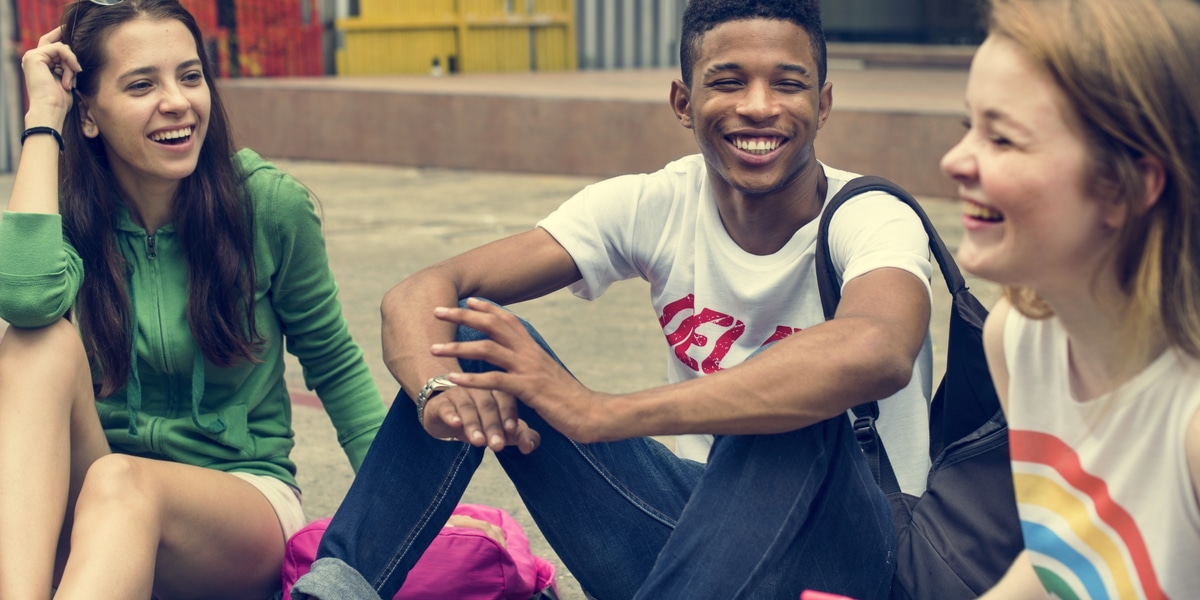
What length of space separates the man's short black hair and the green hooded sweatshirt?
2.66 ft

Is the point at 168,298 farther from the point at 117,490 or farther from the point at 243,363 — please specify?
the point at 117,490

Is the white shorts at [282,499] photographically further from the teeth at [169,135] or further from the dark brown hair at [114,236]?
the teeth at [169,135]

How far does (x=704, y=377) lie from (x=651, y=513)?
1.16 ft

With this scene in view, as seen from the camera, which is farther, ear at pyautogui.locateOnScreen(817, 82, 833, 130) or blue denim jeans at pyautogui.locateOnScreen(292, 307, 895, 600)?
ear at pyautogui.locateOnScreen(817, 82, 833, 130)

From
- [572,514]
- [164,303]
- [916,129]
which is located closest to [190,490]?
[164,303]

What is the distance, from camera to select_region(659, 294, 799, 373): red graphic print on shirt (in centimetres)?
250

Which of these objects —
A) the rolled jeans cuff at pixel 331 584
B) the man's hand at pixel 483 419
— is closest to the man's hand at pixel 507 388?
the man's hand at pixel 483 419

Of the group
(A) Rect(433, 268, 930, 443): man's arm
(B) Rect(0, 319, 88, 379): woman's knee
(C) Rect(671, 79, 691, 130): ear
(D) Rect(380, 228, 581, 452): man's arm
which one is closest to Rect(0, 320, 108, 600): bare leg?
(B) Rect(0, 319, 88, 379): woman's knee

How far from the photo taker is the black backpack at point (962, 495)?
2.00 metres

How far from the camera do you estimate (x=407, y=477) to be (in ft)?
7.73

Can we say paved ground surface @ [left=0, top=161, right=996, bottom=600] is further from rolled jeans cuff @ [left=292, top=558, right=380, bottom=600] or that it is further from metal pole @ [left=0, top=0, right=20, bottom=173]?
rolled jeans cuff @ [left=292, top=558, right=380, bottom=600]

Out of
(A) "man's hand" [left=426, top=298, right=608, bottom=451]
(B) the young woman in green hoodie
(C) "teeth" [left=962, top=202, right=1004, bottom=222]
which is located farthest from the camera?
(B) the young woman in green hoodie

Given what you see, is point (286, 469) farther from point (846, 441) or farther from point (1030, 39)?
point (1030, 39)

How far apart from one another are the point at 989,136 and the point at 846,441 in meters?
0.65
